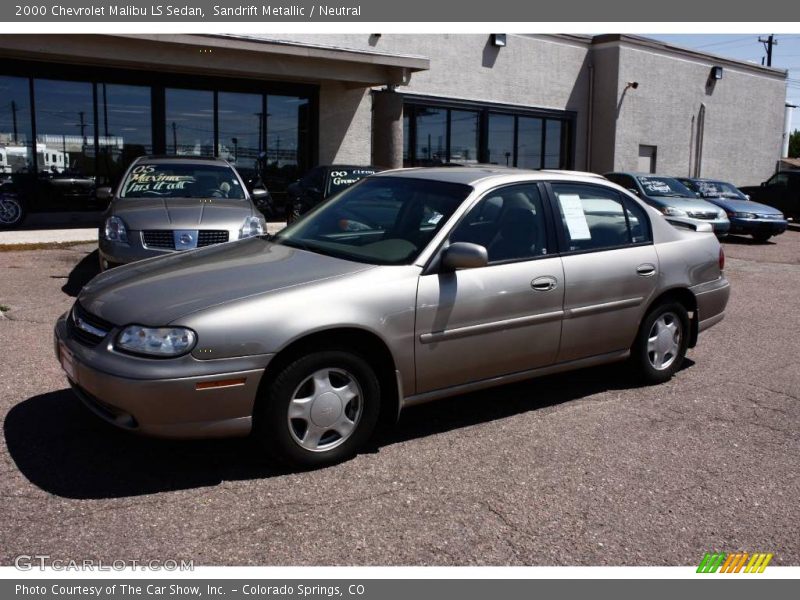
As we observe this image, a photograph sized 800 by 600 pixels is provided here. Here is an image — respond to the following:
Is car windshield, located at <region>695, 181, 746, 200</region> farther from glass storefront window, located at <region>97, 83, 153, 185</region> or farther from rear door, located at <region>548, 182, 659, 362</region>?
rear door, located at <region>548, 182, 659, 362</region>

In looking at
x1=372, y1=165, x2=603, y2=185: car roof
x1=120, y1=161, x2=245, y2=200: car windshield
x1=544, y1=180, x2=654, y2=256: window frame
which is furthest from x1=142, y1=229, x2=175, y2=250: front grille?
x1=544, y1=180, x2=654, y2=256: window frame

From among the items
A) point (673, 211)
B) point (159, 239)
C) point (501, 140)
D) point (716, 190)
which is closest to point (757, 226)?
point (716, 190)

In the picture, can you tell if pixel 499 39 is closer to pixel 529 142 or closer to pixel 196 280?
pixel 529 142

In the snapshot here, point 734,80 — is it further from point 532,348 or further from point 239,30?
point 532,348

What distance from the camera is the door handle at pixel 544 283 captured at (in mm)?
4855

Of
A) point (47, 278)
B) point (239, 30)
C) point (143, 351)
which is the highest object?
point (239, 30)

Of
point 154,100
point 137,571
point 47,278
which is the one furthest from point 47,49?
point 137,571

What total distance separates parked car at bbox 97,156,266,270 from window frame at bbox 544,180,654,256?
4.05 meters

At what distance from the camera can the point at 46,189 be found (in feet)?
53.1

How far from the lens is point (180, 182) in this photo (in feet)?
31.1

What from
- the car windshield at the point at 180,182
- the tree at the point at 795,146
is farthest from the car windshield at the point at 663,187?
the tree at the point at 795,146

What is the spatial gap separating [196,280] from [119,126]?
45.7ft

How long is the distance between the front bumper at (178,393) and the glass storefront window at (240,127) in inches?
573
